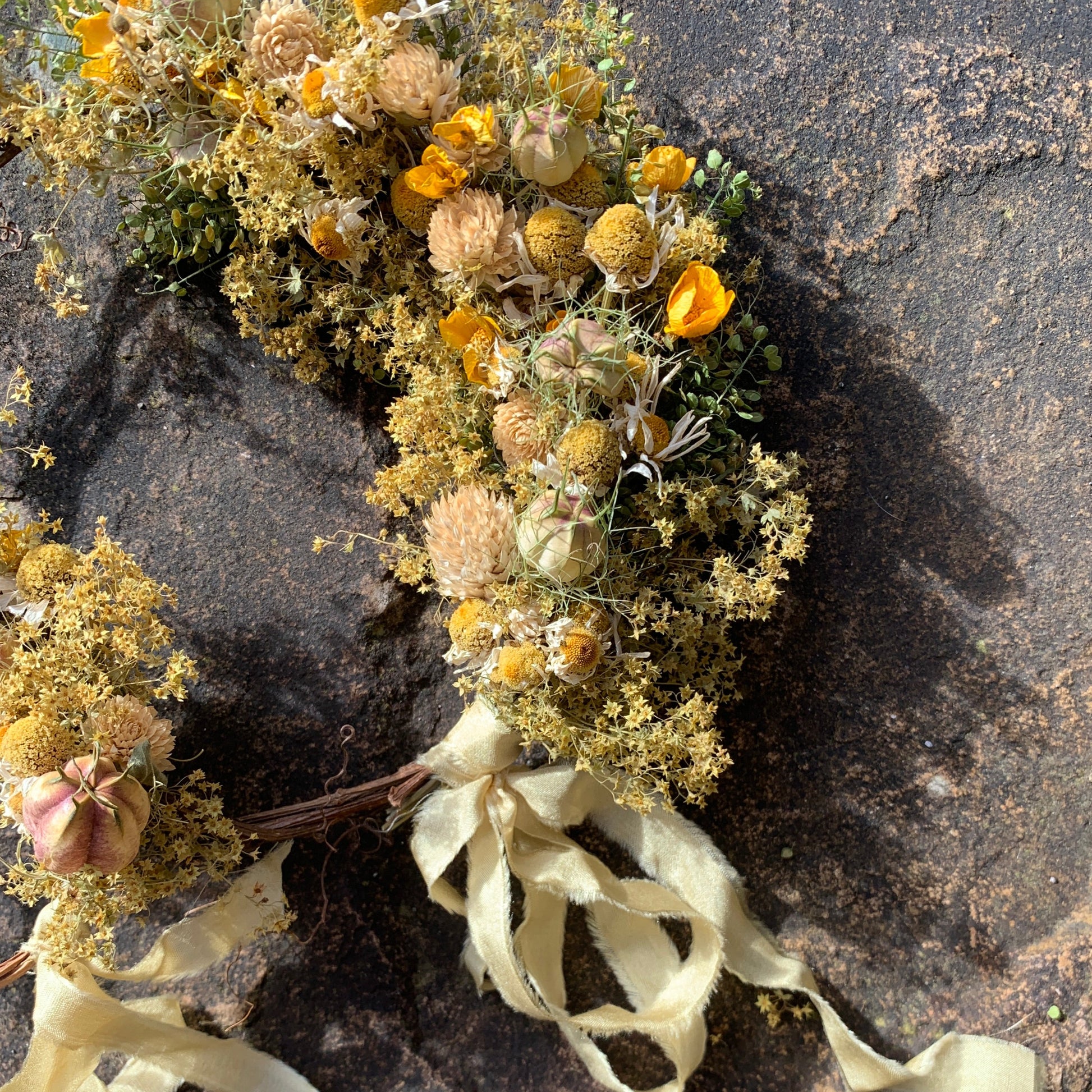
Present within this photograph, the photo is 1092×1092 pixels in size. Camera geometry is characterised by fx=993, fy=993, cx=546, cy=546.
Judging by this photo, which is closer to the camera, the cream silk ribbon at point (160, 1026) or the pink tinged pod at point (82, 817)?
the pink tinged pod at point (82, 817)

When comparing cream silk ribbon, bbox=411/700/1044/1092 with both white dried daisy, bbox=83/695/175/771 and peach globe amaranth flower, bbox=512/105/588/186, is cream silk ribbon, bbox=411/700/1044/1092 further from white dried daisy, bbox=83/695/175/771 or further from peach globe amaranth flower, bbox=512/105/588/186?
peach globe amaranth flower, bbox=512/105/588/186

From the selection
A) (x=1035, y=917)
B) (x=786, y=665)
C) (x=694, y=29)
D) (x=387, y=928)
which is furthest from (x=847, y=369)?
(x=387, y=928)

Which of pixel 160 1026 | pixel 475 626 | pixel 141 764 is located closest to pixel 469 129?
pixel 475 626

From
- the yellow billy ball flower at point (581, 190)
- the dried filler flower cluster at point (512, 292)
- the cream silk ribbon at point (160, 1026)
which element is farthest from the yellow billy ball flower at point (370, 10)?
the cream silk ribbon at point (160, 1026)

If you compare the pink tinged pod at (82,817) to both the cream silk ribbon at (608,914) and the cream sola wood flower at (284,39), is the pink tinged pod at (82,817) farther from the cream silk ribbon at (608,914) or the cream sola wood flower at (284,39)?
→ the cream sola wood flower at (284,39)

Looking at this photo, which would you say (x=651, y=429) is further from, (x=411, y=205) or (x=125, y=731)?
(x=125, y=731)

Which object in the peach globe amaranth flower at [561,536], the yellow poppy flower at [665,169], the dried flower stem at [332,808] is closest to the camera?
the peach globe amaranth flower at [561,536]
